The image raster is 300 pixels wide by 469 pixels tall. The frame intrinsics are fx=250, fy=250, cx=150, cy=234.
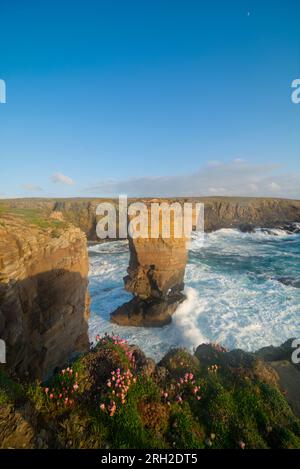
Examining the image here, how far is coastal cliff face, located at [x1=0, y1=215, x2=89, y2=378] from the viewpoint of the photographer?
7.36m

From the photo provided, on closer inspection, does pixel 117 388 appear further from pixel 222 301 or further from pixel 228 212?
pixel 228 212

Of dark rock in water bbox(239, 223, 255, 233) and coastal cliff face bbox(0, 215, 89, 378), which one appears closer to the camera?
coastal cliff face bbox(0, 215, 89, 378)

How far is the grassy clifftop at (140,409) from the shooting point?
3779 millimetres

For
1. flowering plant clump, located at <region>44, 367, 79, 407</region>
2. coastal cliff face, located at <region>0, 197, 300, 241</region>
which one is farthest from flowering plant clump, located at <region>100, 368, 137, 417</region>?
coastal cliff face, located at <region>0, 197, 300, 241</region>

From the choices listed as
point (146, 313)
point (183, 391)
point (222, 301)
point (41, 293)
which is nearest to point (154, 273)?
point (146, 313)

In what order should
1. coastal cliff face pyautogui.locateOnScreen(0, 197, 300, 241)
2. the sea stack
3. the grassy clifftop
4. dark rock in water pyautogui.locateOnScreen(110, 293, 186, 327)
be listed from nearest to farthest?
the grassy clifftop < dark rock in water pyautogui.locateOnScreen(110, 293, 186, 327) < the sea stack < coastal cliff face pyautogui.locateOnScreen(0, 197, 300, 241)

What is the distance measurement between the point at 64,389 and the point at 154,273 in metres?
17.2

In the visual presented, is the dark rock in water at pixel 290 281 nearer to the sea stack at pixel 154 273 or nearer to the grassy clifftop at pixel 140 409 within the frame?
the sea stack at pixel 154 273

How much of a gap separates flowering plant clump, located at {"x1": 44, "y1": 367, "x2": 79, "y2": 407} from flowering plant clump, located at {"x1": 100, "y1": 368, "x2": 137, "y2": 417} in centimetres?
60

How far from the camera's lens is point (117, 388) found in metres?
4.51

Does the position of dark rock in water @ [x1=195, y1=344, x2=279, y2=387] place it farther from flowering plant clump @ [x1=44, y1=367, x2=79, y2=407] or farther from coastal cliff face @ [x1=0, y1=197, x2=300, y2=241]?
coastal cliff face @ [x1=0, y1=197, x2=300, y2=241]

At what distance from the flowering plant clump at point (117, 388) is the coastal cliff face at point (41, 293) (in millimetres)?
3504
